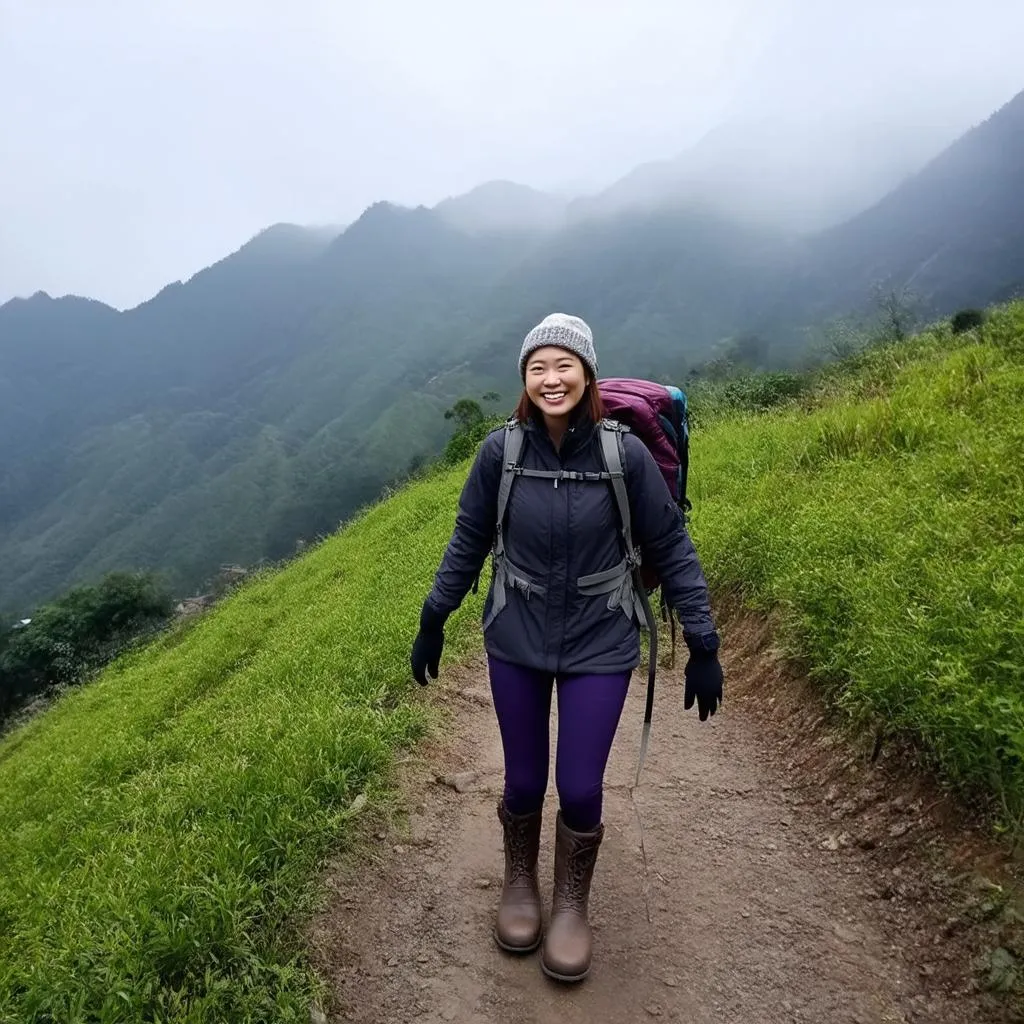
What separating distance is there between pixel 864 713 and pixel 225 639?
1000 centimetres

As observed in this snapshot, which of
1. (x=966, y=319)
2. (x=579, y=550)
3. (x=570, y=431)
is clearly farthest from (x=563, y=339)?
(x=966, y=319)

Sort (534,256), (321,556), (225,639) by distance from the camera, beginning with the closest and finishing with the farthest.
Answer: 1. (225,639)
2. (321,556)
3. (534,256)

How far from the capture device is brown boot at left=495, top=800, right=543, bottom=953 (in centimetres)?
271

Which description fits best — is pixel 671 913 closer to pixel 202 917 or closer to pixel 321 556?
pixel 202 917

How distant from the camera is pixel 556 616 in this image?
2.46 m

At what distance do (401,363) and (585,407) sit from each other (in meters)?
154

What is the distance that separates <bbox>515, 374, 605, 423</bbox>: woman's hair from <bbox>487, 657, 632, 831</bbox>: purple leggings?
88cm

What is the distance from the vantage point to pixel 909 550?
445 cm

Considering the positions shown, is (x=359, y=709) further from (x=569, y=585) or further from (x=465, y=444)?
(x=465, y=444)

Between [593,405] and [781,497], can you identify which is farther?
[781,497]

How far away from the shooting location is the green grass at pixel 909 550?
3.05 meters

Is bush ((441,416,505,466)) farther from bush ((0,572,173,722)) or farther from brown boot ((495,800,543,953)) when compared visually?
brown boot ((495,800,543,953))

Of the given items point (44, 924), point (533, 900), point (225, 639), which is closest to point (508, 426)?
point (533, 900)

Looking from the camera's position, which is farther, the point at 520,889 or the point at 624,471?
the point at 520,889
